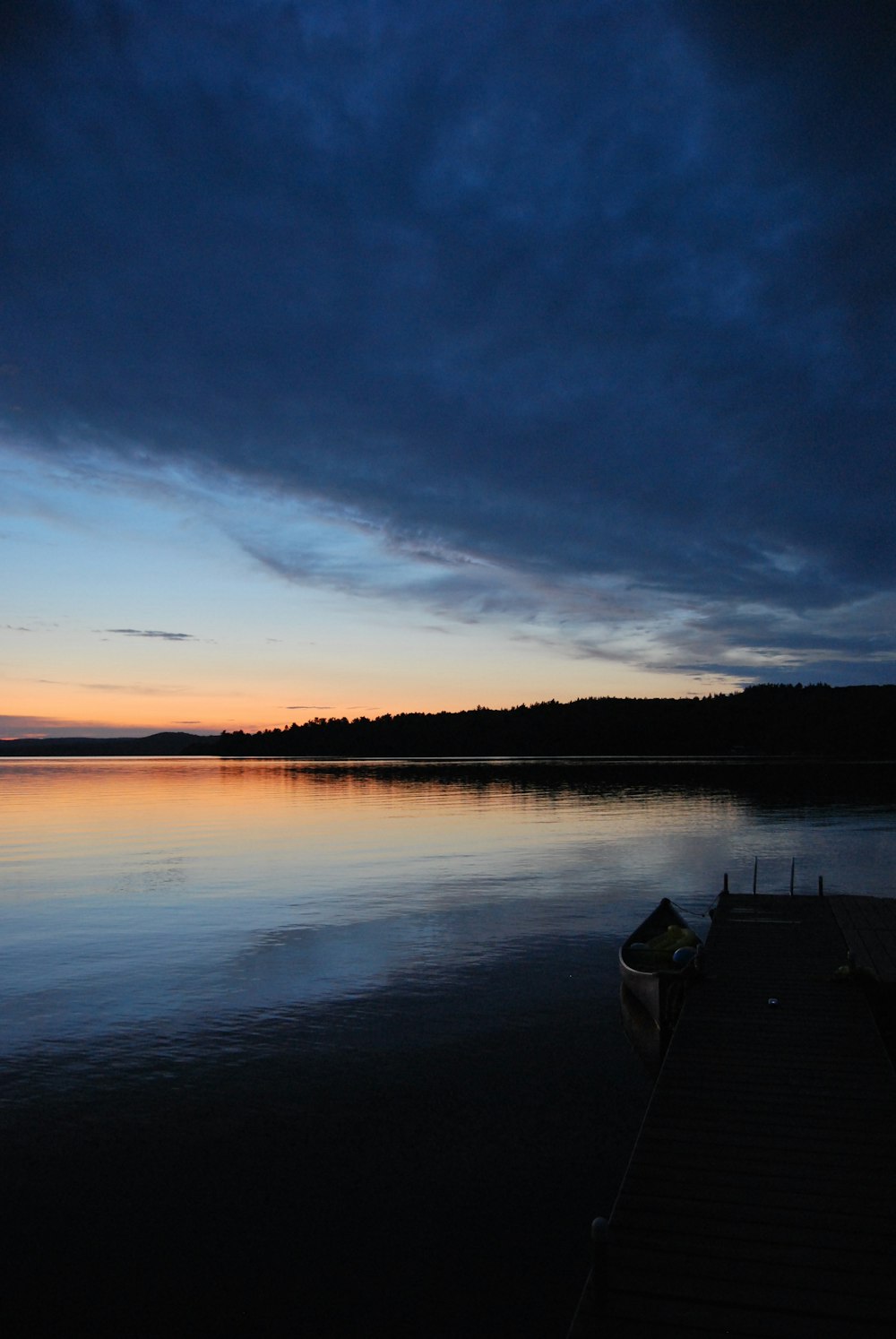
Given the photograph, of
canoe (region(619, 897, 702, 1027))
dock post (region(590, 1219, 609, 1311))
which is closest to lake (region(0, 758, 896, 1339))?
canoe (region(619, 897, 702, 1027))

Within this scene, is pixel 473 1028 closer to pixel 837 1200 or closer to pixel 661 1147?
pixel 661 1147

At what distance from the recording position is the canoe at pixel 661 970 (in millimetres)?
18047

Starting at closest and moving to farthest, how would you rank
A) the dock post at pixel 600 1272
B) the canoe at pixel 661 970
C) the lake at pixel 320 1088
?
the dock post at pixel 600 1272
the lake at pixel 320 1088
the canoe at pixel 661 970

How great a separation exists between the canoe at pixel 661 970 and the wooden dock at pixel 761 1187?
2.34ft

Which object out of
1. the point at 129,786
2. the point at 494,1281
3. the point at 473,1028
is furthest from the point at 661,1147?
the point at 129,786

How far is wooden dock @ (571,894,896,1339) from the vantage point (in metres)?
7.54

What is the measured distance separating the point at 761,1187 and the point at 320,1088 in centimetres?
938

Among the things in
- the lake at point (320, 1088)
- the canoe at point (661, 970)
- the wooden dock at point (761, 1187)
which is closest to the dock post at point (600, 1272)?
the wooden dock at point (761, 1187)

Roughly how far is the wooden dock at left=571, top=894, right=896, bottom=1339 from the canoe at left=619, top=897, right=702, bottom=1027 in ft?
2.34

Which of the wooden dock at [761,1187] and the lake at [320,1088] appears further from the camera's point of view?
the lake at [320,1088]

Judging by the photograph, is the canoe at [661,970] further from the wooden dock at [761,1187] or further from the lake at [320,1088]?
the lake at [320,1088]

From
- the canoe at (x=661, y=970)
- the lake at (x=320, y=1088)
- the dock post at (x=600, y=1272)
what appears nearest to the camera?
the dock post at (x=600, y=1272)

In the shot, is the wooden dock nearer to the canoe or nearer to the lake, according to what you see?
the canoe

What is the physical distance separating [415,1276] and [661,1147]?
→ 360 centimetres
